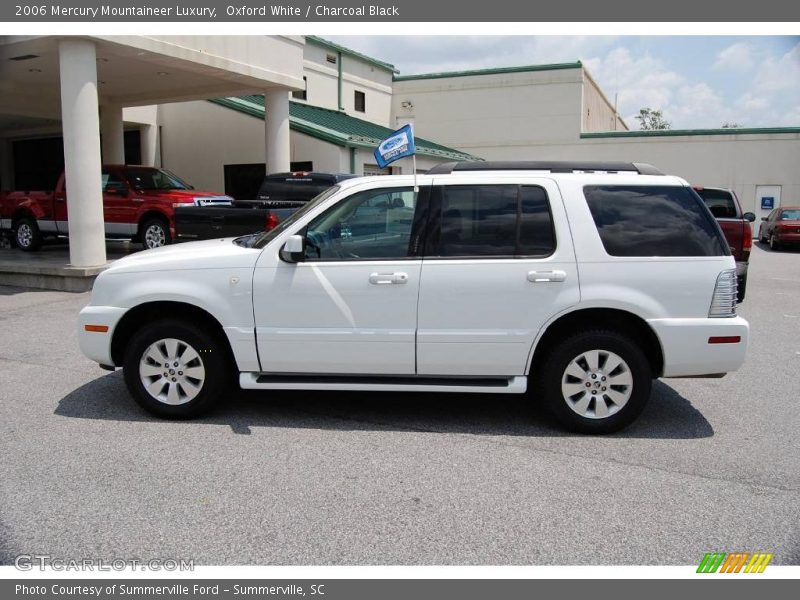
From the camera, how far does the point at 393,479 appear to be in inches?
166

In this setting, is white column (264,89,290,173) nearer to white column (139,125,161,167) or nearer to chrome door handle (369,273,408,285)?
white column (139,125,161,167)

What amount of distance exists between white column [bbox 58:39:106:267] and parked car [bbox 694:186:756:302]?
957cm

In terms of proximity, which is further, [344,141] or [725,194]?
[344,141]

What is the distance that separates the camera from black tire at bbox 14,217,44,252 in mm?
15258

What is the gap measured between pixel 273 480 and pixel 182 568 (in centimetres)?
99

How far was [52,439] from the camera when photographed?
4.85 metres

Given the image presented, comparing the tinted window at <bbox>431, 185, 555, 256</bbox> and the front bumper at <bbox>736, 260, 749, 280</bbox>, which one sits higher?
the tinted window at <bbox>431, 185, 555, 256</bbox>

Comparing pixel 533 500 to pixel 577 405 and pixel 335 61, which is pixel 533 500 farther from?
pixel 335 61

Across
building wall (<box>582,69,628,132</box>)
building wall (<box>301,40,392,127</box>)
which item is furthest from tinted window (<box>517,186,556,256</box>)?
building wall (<box>582,69,628,132</box>)

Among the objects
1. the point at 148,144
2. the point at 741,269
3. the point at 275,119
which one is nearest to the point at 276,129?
the point at 275,119

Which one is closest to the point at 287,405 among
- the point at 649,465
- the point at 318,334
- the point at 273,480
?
the point at 318,334

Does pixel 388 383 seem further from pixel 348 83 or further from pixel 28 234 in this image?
pixel 348 83

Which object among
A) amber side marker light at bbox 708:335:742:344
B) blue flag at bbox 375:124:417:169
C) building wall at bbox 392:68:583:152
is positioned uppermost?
building wall at bbox 392:68:583:152

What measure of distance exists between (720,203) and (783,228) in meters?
14.1
